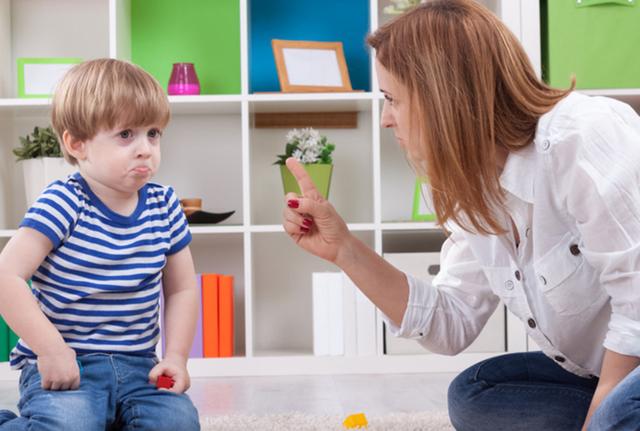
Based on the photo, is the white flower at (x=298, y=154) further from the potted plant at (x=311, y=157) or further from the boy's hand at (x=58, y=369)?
the boy's hand at (x=58, y=369)

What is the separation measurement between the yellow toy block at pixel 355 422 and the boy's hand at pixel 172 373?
0.44m

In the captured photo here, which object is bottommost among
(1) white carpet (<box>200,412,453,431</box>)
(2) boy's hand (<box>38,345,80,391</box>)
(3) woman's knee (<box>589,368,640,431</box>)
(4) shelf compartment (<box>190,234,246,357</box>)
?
(1) white carpet (<box>200,412,453,431</box>)

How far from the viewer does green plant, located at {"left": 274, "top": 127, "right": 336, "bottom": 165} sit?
2619 millimetres

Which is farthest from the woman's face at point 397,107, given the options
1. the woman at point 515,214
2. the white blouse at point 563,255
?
the white blouse at point 563,255

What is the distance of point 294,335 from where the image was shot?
2943 millimetres

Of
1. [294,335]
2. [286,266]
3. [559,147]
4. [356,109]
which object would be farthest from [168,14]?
[559,147]

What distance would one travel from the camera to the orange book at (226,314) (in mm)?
2574

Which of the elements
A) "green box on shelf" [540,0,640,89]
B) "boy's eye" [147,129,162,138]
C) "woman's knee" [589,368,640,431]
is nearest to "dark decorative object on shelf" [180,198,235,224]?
"green box on shelf" [540,0,640,89]

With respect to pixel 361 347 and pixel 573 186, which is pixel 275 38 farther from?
pixel 573 186

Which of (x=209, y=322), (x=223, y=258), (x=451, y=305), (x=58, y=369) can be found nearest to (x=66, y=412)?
(x=58, y=369)

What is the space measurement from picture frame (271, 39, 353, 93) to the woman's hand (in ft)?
4.60

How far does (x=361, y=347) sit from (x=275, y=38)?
1089 millimetres

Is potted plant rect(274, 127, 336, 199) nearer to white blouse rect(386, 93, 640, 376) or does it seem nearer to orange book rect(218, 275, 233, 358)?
orange book rect(218, 275, 233, 358)

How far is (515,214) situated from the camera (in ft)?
3.96
